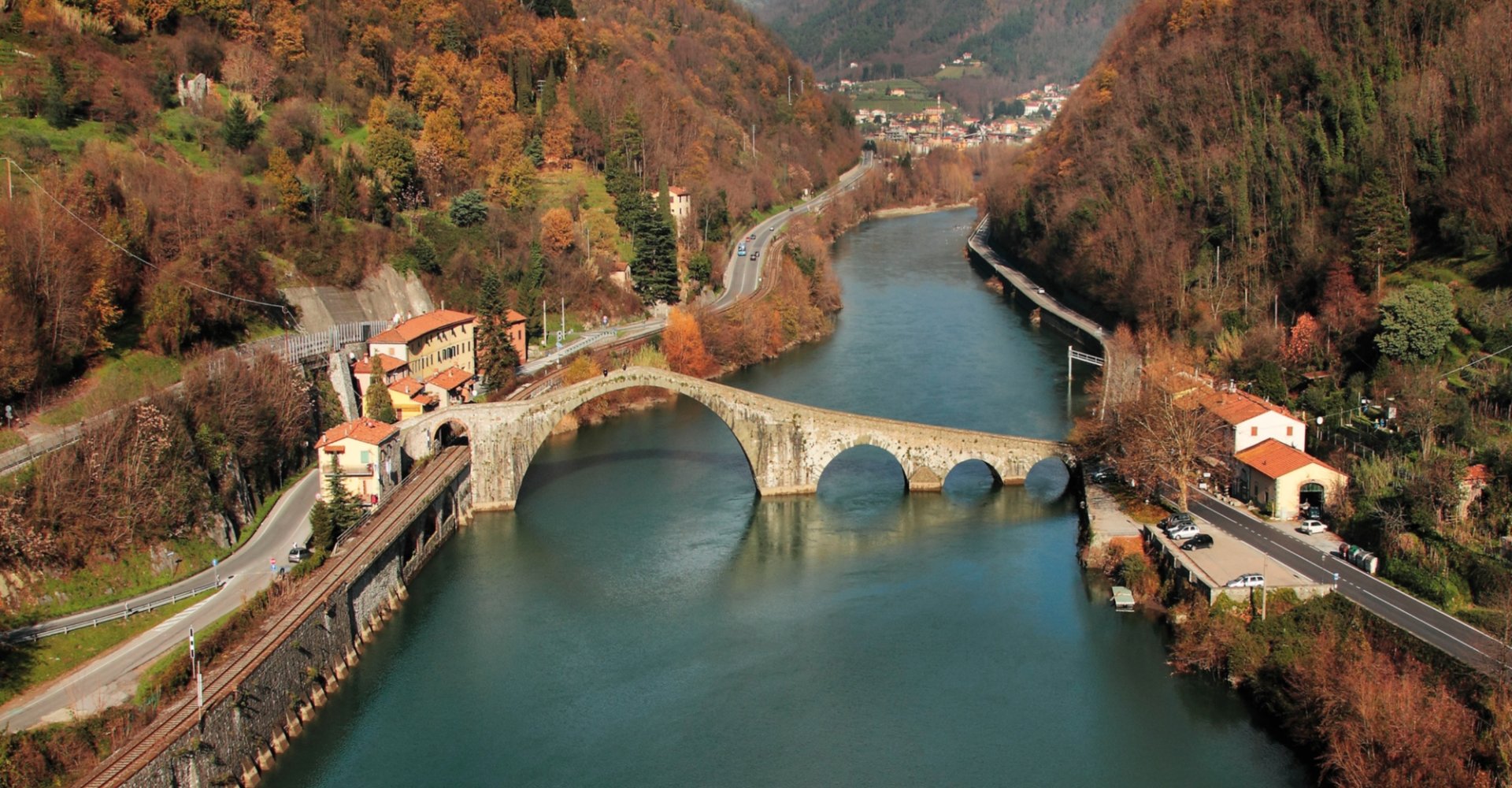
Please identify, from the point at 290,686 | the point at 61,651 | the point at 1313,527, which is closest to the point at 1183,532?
the point at 1313,527

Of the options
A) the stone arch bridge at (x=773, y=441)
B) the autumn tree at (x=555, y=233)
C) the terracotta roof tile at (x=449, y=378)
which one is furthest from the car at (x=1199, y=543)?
the autumn tree at (x=555, y=233)

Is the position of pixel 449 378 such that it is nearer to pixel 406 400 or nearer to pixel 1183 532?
pixel 406 400

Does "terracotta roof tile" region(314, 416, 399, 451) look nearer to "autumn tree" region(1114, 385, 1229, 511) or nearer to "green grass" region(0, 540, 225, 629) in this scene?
"green grass" region(0, 540, 225, 629)

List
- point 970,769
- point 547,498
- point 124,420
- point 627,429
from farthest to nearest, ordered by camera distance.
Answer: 1. point 627,429
2. point 547,498
3. point 124,420
4. point 970,769

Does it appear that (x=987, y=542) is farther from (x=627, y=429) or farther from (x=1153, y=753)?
(x=627, y=429)

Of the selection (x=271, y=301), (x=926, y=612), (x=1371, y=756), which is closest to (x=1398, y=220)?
(x=926, y=612)
